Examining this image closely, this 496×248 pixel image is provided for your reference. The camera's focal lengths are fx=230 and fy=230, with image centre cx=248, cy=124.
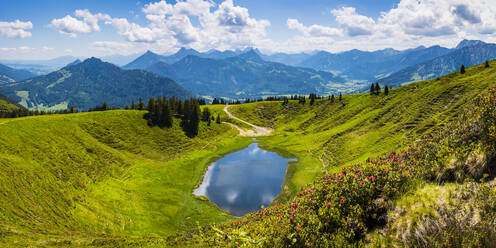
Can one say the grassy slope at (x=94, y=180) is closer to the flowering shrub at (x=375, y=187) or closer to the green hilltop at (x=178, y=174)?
the green hilltop at (x=178, y=174)

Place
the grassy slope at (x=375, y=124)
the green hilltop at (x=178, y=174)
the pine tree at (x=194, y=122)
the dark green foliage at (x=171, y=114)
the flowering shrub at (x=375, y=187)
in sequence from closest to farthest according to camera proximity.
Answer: the flowering shrub at (x=375, y=187), the green hilltop at (x=178, y=174), the grassy slope at (x=375, y=124), the dark green foliage at (x=171, y=114), the pine tree at (x=194, y=122)

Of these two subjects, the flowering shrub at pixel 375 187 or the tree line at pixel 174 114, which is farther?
the tree line at pixel 174 114

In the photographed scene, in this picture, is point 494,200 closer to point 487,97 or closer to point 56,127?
→ point 487,97

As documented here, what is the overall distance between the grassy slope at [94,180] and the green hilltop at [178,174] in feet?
0.91

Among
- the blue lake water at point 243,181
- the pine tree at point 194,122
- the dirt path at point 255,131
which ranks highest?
the pine tree at point 194,122

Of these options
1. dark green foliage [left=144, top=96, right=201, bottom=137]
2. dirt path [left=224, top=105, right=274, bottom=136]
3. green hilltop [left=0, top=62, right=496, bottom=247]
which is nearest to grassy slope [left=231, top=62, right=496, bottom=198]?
green hilltop [left=0, top=62, right=496, bottom=247]

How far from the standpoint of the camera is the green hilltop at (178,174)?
45.2 ft

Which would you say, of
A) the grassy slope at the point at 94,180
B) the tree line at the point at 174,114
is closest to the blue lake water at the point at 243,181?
the grassy slope at the point at 94,180

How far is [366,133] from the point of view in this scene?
286 ft

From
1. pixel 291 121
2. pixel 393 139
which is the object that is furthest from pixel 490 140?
pixel 291 121

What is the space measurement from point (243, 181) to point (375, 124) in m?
58.0

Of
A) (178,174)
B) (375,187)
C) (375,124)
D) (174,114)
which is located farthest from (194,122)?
(375,187)

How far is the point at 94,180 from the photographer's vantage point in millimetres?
60031

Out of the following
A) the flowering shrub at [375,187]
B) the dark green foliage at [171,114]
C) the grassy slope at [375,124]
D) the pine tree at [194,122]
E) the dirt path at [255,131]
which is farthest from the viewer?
the dirt path at [255,131]
